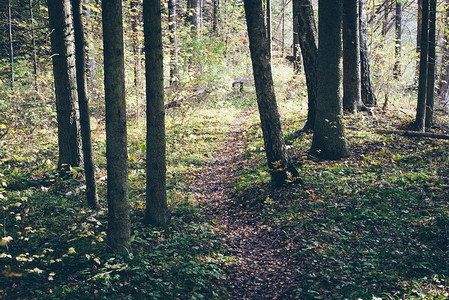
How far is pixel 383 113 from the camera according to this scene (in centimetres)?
1213

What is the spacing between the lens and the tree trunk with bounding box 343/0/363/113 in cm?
1074

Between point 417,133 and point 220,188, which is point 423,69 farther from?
point 220,188

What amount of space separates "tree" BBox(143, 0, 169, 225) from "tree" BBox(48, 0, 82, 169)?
2.92 metres

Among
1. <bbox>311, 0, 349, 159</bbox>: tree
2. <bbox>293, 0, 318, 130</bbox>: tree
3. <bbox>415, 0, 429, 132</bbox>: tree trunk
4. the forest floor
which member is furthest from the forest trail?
<bbox>415, 0, 429, 132</bbox>: tree trunk

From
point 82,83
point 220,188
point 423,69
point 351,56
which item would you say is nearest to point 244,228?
point 220,188

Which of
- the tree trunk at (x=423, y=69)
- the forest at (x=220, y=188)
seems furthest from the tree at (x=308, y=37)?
the tree trunk at (x=423, y=69)

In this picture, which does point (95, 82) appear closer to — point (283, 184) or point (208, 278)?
point (283, 184)

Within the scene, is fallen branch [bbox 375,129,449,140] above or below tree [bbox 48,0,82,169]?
below

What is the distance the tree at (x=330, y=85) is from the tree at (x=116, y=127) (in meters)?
5.90

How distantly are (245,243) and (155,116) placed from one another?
117 inches

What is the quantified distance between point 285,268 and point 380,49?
43.3 feet

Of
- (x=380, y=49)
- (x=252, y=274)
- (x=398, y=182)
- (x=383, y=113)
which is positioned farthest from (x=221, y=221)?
(x=380, y=49)

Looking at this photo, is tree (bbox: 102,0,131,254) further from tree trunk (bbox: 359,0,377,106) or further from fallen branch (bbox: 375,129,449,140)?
tree trunk (bbox: 359,0,377,106)

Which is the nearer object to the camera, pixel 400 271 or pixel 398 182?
pixel 400 271
